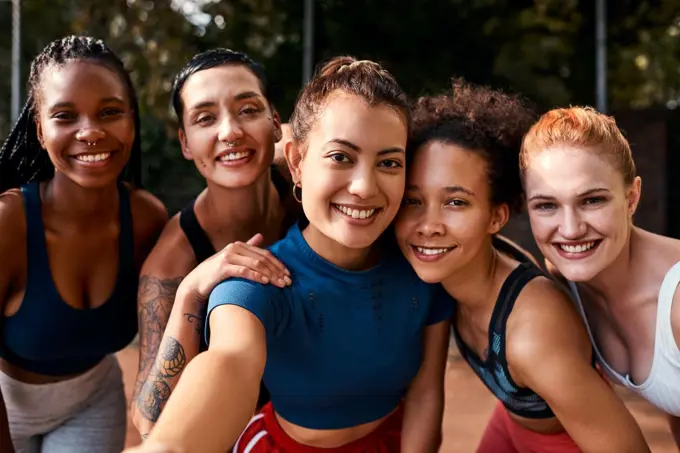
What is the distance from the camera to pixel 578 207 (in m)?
2.20

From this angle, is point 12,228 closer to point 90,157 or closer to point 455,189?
point 90,157

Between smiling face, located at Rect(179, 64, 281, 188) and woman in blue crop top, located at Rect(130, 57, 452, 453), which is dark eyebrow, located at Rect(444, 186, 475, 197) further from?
smiling face, located at Rect(179, 64, 281, 188)

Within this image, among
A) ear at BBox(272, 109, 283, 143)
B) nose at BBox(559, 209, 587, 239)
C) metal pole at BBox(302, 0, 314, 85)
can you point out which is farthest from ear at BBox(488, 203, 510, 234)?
metal pole at BBox(302, 0, 314, 85)

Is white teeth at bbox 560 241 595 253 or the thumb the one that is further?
the thumb

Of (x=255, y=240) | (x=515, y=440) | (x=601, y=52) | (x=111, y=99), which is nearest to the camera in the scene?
(x=255, y=240)

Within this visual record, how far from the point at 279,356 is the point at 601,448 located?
935 mm

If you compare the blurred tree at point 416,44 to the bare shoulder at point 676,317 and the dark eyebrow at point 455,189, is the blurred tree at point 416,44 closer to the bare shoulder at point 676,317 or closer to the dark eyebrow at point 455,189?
the dark eyebrow at point 455,189

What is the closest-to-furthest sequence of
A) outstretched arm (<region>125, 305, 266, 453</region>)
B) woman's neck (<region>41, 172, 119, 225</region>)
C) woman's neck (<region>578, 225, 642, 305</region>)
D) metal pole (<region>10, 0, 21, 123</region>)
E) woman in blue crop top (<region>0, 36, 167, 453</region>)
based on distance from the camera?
outstretched arm (<region>125, 305, 266, 453</region>) < woman's neck (<region>578, 225, 642, 305</region>) < woman in blue crop top (<region>0, 36, 167, 453</region>) < woman's neck (<region>41, 172, 119, 225</region>) < metal pole (<region>10, 0, 21, 123</region>)

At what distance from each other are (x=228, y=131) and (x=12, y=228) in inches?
31.9

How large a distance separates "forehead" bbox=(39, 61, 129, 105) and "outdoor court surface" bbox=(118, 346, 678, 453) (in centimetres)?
201

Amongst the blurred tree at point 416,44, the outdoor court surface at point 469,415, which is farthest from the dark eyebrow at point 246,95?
the blurred tree at point 416,44

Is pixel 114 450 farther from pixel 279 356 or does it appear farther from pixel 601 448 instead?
pixel 601 448

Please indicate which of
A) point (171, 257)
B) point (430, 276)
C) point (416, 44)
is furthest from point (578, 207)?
point (416, 44)

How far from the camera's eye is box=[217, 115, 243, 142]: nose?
257cm
